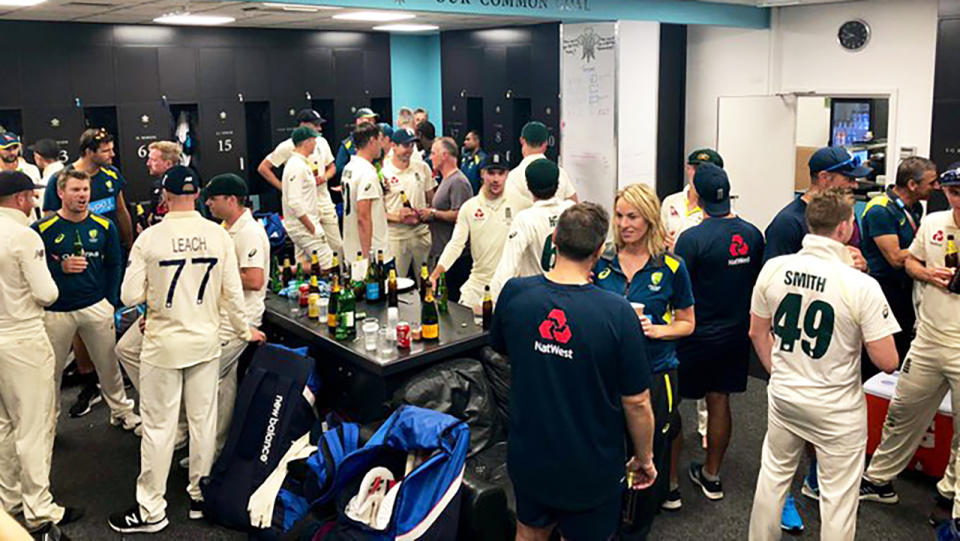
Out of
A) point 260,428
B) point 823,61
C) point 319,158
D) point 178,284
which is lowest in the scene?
point 260,428

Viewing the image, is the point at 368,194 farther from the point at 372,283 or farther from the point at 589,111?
the point at 589,111

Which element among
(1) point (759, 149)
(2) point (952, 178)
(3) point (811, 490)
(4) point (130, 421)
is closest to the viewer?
(2) point (952, 178)

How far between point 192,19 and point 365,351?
5978 mm

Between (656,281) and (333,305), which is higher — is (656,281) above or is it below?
above

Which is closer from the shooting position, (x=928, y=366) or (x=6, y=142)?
(x=928, y=366)

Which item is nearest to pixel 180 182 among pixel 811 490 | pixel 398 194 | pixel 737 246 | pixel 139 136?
pixel 737 246

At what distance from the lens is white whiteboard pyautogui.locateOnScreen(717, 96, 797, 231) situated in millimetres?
8555

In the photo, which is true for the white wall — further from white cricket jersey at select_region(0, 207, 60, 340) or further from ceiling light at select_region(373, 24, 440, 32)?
white cricket jersey at select_region(0, 207, 60, 340)

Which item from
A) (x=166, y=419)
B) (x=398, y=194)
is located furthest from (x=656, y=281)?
(x=398, y=194)

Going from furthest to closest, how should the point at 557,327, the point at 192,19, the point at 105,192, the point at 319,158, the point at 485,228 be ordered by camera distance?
the point at 192,19 < the point at 319,158 < the point at 105,192 < the point at 485,228 < the point at 557,327

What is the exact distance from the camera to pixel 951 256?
3.78 meters

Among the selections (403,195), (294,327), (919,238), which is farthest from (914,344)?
(403,195)

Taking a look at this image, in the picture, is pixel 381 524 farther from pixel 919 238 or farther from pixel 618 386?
pixel 919 238

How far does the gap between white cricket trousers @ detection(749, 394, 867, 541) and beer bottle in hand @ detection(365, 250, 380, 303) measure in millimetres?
2380
